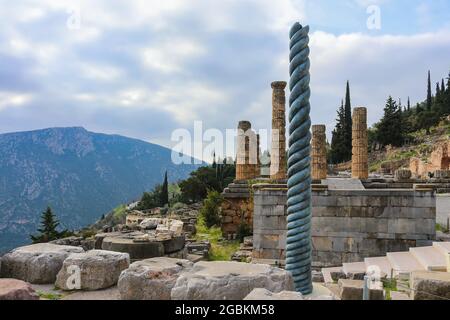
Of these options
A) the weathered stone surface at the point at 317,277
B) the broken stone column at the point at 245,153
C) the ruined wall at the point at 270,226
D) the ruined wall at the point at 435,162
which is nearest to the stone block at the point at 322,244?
the ruined wall at the point at 270,226

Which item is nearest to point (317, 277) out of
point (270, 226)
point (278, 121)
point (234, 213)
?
point (270, 226)

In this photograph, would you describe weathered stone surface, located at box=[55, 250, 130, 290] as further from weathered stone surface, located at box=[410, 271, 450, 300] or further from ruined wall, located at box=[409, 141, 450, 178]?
ruined wall, located at box=[409, 141, 450, 178]

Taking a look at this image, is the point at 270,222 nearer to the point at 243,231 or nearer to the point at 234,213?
the point at 243,231

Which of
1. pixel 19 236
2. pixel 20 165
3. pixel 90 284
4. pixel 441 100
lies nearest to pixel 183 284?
pixel 90 284

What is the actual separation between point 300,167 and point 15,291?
2853 mm

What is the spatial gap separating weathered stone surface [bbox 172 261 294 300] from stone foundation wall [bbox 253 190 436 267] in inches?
268

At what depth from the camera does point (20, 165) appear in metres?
153

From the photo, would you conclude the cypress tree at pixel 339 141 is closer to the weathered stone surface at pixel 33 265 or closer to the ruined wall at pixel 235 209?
the ruined wall at pixel 235 209

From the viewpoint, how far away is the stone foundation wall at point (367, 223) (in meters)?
9.61

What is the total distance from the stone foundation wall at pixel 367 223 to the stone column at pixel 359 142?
7.43m

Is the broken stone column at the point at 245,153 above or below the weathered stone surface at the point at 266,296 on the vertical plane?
above

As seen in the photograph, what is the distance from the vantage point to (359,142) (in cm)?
1717
